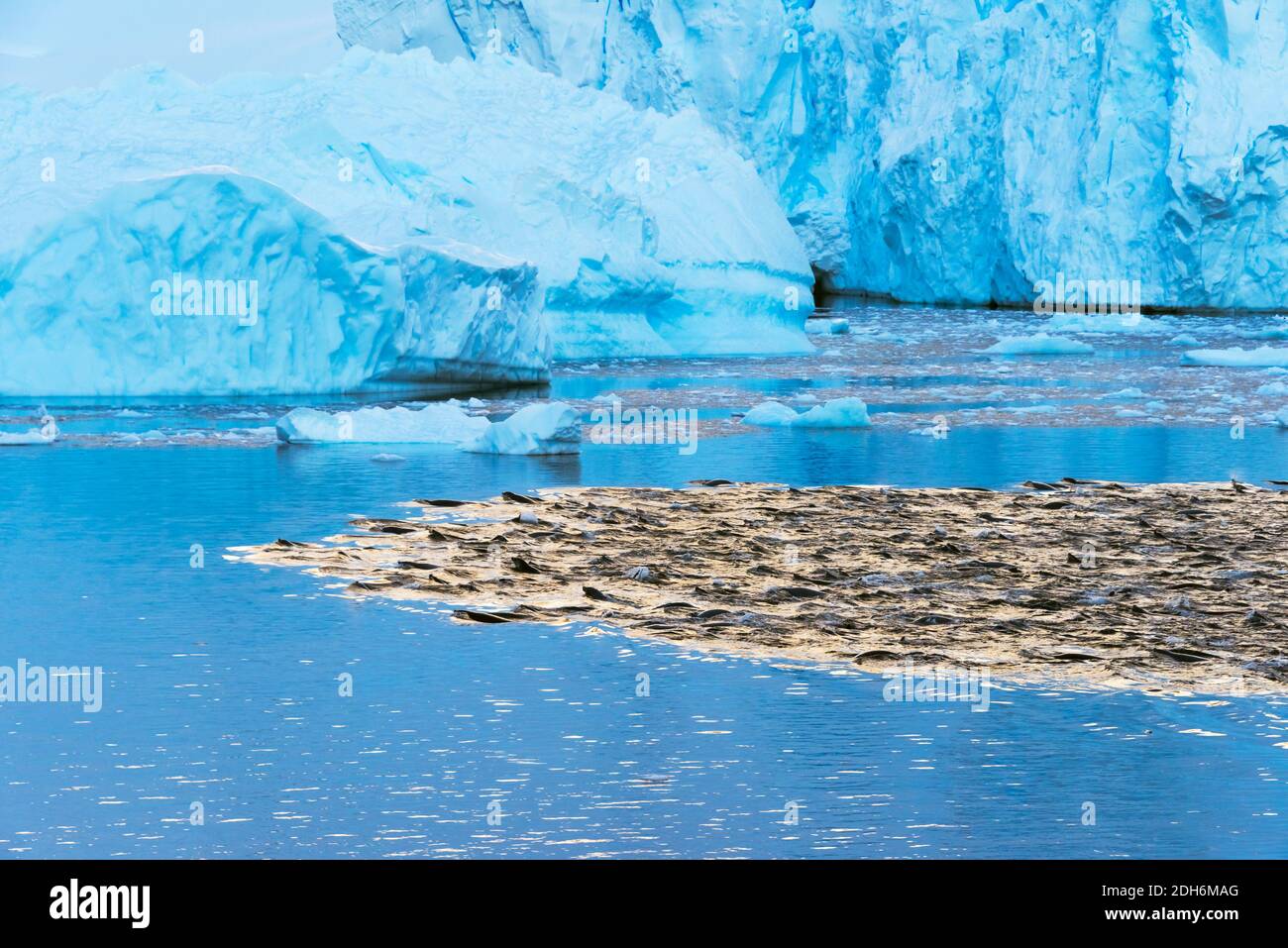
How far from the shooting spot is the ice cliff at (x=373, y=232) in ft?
57.8

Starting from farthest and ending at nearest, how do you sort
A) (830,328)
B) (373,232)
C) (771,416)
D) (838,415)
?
(830,328) → (373,232) → (771,416) → (838,415)

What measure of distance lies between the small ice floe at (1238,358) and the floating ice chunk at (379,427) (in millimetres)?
12685

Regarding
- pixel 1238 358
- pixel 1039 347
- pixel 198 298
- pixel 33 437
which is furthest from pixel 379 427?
pixel 1039 347

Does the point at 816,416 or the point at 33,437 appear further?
the point at 816,416

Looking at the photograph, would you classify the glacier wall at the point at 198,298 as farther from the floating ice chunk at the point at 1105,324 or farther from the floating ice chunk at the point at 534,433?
the floating ice chunk at the point at 1105,324

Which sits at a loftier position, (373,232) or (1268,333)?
(373,232)

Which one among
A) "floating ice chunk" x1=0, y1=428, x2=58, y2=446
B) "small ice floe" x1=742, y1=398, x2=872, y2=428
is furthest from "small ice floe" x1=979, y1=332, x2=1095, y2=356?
"floating ice chunk" x1=0, y1=428, x2=58, y2=446

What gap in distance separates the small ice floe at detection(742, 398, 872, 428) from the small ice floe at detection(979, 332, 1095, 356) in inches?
416

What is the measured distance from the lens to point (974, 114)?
39.4m

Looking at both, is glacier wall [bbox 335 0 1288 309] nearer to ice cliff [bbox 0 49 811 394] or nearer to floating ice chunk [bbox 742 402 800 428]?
ice cliff [bbox 0 49 811 394]

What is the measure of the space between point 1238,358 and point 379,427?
13.8 meters

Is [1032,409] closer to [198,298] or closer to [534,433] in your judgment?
[534,433]

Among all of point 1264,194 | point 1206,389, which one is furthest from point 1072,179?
point 1206,389

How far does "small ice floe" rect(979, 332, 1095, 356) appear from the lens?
27.0 metres
